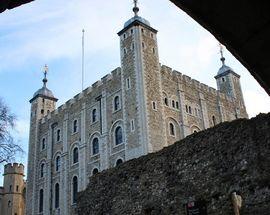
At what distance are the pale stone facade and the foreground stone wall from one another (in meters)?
42.1

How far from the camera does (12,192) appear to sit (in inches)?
→ 2308

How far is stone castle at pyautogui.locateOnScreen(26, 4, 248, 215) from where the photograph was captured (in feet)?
109

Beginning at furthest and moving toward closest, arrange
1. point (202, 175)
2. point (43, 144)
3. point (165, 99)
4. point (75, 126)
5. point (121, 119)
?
point (43, 144)
point (75, 126)
point (165, 99)
point (121, 119)
point (202, 175)

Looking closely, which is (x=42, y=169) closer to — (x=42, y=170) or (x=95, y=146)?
(x=42, y=170)

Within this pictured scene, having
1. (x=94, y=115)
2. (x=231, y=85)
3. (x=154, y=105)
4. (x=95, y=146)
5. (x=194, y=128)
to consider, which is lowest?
(x=95, y=146)

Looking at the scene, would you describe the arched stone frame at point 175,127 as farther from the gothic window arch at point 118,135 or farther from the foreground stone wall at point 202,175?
the foreground stone wall at point 202,175

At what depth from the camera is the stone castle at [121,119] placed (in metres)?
33.2

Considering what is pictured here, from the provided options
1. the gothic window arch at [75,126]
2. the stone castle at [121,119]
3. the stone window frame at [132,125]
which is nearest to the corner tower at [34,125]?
the stone castle at [121,119]

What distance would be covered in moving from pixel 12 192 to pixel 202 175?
4816cm

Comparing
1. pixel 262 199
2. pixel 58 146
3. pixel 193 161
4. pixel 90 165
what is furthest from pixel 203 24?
pixel 58 146

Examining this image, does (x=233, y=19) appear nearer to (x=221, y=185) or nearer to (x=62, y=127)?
(x=221, y=185)

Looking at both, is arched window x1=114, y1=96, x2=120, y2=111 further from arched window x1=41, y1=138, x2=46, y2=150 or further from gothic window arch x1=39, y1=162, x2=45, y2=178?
gothic window arch x1=39, y1=162, x2=45, y2=178

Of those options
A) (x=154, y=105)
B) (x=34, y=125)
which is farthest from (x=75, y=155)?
(x=154, y=105)

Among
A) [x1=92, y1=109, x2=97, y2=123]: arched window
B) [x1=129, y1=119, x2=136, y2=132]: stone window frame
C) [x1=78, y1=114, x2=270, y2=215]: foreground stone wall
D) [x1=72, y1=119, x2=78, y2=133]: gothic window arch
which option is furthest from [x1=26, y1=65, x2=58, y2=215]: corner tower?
[x1=78, y1=114, x2=270, y2=215]: foreground stone wall
